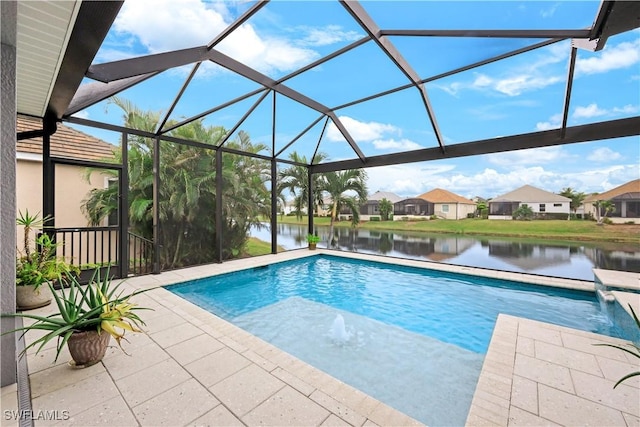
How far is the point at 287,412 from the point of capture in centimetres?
185

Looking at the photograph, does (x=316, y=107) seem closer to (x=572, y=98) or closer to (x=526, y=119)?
(x=526, y=119)

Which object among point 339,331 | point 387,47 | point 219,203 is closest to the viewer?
point 339,331

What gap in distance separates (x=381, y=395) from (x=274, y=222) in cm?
677

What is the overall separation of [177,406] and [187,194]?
18.7ft

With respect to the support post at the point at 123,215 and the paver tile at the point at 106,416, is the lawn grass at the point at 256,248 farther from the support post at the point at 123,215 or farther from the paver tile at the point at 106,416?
the paver tile at the point at 106,416

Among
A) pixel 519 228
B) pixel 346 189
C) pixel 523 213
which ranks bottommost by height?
pixel 519 228

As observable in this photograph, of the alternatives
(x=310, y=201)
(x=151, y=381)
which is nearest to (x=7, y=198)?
(x=151, y=381)

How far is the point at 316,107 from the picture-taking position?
654 cm

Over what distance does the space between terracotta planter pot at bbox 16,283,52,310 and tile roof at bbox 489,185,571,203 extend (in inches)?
425

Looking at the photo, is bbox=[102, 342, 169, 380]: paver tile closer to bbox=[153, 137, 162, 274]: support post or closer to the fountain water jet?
the fountain water jet

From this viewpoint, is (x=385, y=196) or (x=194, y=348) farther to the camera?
(x=385, y=196)

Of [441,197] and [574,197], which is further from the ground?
[441,197]

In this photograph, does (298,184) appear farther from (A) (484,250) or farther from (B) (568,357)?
(B) (568,357)

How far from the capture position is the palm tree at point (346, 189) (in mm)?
10969
